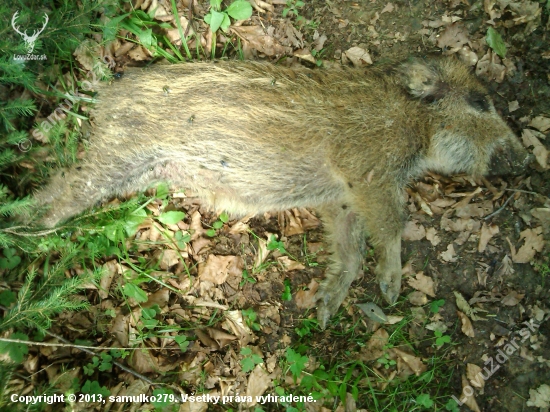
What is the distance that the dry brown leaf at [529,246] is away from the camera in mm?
4438

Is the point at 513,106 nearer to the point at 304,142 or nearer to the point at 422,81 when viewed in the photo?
the point at 422,81

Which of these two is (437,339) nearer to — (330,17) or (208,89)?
(208,89)

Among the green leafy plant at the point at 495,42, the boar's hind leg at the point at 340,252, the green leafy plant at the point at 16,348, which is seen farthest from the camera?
the green leafy plant at the point at 495,42

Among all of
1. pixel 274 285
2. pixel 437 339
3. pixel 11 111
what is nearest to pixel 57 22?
pixel 11 111

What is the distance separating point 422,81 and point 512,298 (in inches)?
97.6

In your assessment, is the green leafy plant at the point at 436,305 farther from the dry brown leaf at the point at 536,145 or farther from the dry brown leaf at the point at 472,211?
the dry brown leaf at the point at 536,145

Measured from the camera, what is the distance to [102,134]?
12.7 feet

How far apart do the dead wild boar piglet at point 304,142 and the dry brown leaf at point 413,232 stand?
272 millimetres

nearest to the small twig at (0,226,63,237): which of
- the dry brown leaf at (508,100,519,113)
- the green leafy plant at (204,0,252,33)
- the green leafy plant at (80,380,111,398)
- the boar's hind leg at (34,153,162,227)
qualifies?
the boar's hind leg at (34,153,162,227)

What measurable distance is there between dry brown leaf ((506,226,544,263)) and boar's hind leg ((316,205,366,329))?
5.45 ft

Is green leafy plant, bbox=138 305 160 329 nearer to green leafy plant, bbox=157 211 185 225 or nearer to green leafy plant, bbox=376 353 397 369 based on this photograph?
green leafy plant, bbox=157 211 185 225

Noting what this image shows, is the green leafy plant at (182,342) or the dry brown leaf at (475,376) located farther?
the dry brown leaf at (475,376)

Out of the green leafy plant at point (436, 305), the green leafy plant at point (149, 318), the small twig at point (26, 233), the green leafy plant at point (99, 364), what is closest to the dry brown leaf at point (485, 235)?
the green leafy plant at point (436, 305)

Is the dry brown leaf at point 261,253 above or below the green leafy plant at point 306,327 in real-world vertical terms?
above
